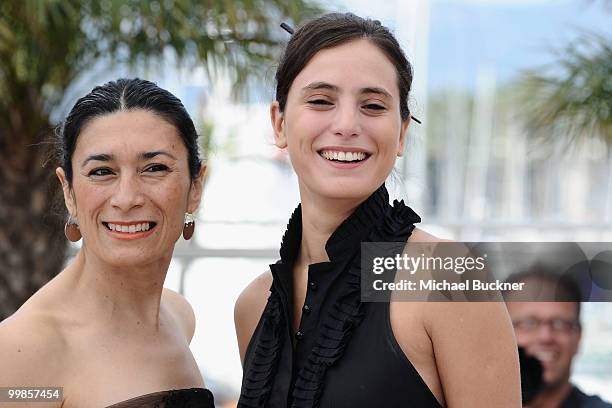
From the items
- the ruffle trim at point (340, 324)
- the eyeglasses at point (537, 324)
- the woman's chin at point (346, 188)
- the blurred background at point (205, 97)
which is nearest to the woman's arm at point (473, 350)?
the ruffle trim at point (340, 324)

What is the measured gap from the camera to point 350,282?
223 cm

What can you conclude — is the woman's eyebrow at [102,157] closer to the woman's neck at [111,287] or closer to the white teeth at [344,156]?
the woman's neck at [111,287]

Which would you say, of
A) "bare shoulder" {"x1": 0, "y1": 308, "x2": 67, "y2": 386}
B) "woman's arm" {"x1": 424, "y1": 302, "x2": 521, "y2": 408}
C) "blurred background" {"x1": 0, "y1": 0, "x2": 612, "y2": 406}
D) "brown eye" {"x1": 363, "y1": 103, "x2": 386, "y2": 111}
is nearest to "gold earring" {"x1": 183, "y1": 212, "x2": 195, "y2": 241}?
"bare shoulder" {"x1": 0, "y1": 308, "x2": 67, "y2": 386}

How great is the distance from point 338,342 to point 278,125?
67cm

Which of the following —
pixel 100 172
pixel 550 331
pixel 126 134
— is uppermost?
pixel 126 134

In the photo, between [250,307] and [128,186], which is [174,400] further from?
[128,186]

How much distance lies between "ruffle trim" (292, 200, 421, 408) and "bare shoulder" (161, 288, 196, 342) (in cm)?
91

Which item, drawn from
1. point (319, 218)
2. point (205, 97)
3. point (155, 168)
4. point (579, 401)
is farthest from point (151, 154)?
point (205, 97)

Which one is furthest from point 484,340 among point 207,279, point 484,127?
point 484,127

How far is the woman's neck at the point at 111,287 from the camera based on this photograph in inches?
99.8

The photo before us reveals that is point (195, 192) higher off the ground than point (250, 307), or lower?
higher

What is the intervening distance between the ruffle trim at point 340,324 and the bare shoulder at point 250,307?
469 millimetres

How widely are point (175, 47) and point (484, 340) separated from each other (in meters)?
3.74

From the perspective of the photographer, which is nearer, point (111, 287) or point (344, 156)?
point (344, 156)
